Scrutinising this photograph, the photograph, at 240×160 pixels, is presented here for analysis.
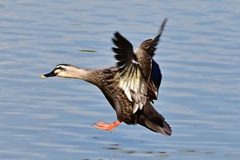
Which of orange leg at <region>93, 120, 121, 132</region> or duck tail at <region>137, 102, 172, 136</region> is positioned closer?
Result: orange leg at <region>93, 120, 121, 132</region>

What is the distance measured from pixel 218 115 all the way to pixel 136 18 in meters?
5.92

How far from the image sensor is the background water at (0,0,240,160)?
11.8 metres

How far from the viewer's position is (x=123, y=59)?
10727 millimetres

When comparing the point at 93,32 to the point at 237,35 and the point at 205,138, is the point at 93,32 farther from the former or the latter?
the point at 205,138

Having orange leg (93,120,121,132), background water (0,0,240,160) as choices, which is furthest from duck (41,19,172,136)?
background water (0,0,240,160)

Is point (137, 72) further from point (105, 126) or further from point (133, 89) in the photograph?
point (105, 126)

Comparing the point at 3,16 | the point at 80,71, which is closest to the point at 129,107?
the point at 80,71

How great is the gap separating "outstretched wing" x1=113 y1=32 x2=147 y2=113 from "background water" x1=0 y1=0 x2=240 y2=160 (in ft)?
2.05

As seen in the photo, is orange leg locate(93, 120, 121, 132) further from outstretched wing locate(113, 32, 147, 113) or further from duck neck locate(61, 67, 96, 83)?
duck neck locate(61, 67, 96, 83)

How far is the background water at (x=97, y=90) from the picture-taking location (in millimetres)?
11828

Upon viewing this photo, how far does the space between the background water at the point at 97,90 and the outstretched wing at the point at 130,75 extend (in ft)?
2.05

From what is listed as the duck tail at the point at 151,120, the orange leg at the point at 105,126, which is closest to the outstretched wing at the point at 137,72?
the duck tail at the point at 151,120

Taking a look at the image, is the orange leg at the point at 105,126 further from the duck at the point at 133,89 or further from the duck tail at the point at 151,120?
the duck tail at the point at 151,120

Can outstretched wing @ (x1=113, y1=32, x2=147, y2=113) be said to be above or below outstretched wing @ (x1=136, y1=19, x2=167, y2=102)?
below
